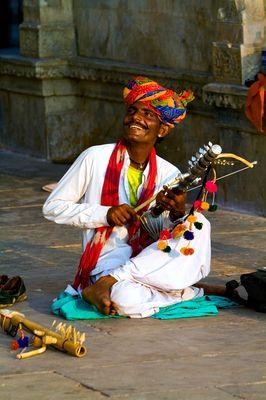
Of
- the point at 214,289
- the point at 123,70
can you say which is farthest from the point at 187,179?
the point at 123,70

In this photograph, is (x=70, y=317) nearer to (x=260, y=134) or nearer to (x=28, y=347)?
(x=28, y=347)

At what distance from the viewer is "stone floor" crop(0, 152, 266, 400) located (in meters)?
6.36

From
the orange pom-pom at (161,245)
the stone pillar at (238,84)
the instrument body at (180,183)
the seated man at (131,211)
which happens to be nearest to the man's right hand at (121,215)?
the seated man at (131,211)

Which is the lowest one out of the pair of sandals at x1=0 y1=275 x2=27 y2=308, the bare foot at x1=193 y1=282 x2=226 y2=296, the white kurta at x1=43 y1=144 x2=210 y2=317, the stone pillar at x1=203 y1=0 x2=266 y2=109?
the bare foot at x1=193 y1=282 x2=226 y2=296

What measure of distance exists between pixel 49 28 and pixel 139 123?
233 inches

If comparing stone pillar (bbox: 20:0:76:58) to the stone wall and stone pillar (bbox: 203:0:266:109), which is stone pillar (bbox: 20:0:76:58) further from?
stone pillar (bbox: 203:0:266:109)

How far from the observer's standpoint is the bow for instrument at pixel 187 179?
24.8ft

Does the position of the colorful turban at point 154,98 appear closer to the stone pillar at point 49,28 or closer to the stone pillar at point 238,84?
the stone pillar at point 238,84

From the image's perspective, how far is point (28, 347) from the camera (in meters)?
7.07

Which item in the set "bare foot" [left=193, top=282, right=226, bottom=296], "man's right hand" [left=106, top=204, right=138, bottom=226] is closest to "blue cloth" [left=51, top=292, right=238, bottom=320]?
"bare foot" [left=193, top=282, right=226, bottom=296]

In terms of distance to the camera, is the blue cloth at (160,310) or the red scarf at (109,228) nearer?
the blue cloth at (160,310)

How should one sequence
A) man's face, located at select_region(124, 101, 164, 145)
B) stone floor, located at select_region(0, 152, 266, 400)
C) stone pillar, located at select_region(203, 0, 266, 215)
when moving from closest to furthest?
1. stone floor, located at select_region(0, 152, 266, 400)
2. man's face, located at select_region(124, 101, 164, 145)
3. stone pillar, located at select_region(203, 0, 266, 215)

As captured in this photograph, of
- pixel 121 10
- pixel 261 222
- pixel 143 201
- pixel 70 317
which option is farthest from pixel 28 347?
pixel 121 10

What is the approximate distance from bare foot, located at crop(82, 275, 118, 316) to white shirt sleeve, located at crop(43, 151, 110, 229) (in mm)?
349
